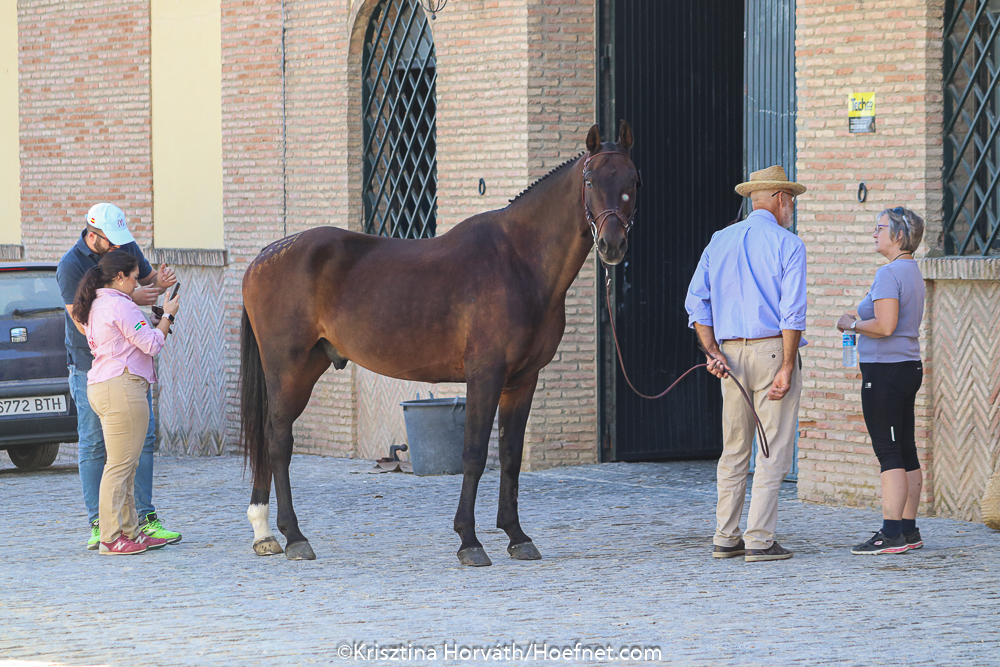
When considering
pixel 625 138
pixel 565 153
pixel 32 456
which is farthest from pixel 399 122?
pixel 625 138

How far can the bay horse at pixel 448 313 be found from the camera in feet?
25.6

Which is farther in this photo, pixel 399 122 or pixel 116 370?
pixel 399 122

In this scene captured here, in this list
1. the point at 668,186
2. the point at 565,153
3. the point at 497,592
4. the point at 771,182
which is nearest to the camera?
the point at 497,592

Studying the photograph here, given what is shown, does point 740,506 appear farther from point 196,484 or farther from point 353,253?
point 196,484

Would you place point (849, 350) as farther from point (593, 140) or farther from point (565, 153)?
point (565, 153)

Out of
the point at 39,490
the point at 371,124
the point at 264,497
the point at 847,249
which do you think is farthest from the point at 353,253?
the point at 371,124

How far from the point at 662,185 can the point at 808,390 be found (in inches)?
120

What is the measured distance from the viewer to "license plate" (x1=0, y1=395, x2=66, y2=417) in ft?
38.4

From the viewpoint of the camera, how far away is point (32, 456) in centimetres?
1288

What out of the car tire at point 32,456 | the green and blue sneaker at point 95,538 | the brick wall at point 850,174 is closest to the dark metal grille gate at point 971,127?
the brick wall at point 850,174

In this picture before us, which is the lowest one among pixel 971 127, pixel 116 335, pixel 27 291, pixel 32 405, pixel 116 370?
pixel 32 405

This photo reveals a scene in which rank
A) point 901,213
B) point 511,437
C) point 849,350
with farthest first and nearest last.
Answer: point 849,350
point 511,437
point 901,213

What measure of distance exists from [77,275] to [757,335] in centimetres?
402

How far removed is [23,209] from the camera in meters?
17.1
